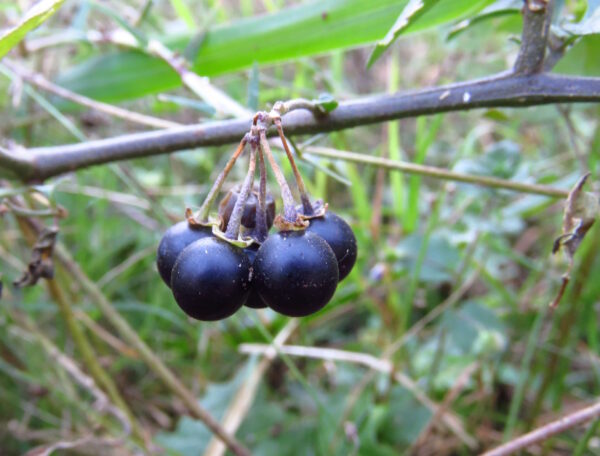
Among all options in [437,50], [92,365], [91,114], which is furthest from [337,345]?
[437,50]

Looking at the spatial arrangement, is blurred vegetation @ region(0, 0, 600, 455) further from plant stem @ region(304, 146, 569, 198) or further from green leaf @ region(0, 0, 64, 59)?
green leaf @ region(0, 0, 64, 59)

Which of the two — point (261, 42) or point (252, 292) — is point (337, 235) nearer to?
point (252, 292)

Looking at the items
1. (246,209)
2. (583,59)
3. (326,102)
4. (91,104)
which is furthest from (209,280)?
(91,104)

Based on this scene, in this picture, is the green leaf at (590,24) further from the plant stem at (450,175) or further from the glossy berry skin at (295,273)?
the glossy berry skin at (295,273)

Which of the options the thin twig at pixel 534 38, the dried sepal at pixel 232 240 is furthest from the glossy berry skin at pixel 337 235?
the thin twig at pixel 534 38

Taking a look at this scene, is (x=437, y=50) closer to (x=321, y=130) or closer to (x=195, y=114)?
(x=195, y=114)

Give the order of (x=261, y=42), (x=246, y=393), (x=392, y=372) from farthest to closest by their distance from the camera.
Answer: (x=246, y=393) < (x=392, y=372) < (x=261, y=42)
